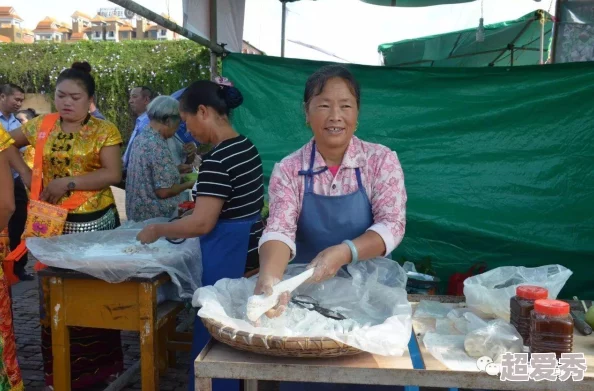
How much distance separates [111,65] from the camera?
15773 mm

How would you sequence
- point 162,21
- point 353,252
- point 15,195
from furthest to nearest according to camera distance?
point 15,195 → point 162,21 → point 353,252

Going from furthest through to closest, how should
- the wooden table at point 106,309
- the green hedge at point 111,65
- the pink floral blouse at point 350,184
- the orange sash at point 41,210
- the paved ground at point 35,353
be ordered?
1. the green hedge at point 111,65
2. the paved ground at point 35,353
3. the orange sash at point 41,210
4. the wooden table at point 106,309
5. the pink floral blouse at point 350,184

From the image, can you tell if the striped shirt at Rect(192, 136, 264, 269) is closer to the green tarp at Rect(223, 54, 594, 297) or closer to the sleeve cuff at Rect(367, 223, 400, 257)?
the sleeve cuff at Rect(367, 223, 400, 257)

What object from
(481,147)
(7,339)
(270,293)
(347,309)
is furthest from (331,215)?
(481,147)

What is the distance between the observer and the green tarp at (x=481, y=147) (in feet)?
12.5

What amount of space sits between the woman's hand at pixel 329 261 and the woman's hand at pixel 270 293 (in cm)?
12

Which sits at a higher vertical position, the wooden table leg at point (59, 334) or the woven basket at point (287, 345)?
the woven basket at point (287, 345)

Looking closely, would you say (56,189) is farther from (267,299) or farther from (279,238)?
(267,299)

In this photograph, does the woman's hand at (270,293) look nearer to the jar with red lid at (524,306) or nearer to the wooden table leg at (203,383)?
the wooden table leg at (203,383)

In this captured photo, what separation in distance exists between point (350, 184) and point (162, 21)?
7.26 ft

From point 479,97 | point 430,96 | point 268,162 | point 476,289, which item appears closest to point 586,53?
point 479,97

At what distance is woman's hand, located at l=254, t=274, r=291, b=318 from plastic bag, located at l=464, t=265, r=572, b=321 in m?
0.68

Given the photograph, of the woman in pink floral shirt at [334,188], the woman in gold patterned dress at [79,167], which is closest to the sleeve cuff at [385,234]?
the woman in pink floral shirt at [334,188]

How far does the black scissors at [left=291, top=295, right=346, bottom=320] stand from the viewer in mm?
1606
